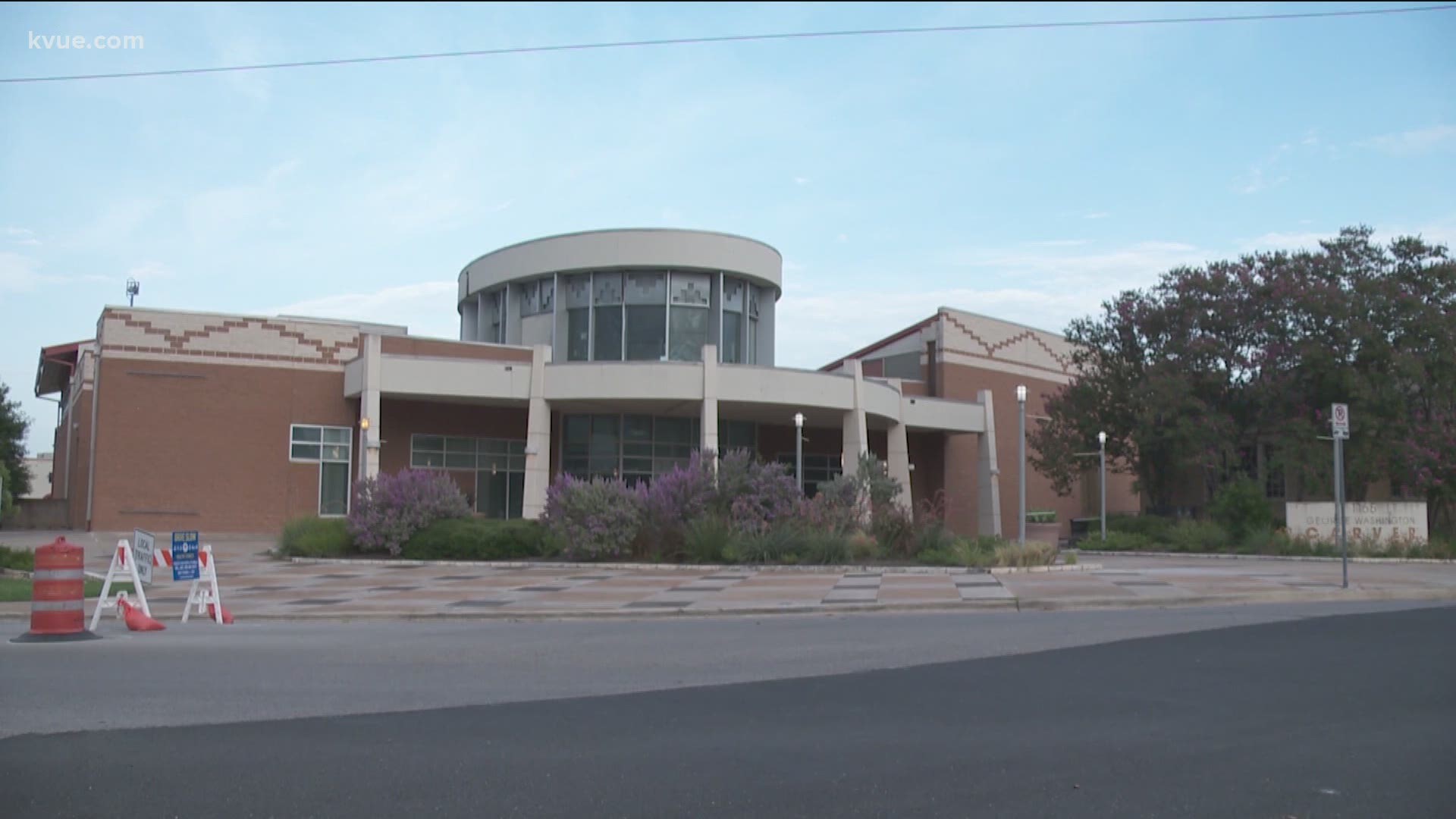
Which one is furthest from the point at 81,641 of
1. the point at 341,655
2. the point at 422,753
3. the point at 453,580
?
the point at 453,580

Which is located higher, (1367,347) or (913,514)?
(1367,347)

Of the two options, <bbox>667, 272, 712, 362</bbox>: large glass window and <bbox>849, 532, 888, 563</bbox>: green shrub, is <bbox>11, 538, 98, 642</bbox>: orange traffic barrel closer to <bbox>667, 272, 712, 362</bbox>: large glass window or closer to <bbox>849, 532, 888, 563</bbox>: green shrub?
<bbox>849, 532, 888, 563</bbox>: green shrub

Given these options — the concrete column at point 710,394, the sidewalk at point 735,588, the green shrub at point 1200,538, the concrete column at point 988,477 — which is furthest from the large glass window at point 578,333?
the green shrub at point 1200,538

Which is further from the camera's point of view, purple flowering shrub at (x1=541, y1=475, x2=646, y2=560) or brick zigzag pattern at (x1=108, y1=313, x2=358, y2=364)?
brick zigzag pattern at (x1=108, y1=313, x2=358, y2=364)

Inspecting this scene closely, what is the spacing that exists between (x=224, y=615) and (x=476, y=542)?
11024mm

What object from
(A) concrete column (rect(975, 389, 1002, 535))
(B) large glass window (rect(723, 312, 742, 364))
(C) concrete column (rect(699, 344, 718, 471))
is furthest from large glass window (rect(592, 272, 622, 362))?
(A) concrete column (rect(975, 389, 1002, 535))

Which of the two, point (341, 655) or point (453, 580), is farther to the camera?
point (453, 580)

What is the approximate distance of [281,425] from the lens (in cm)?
3712

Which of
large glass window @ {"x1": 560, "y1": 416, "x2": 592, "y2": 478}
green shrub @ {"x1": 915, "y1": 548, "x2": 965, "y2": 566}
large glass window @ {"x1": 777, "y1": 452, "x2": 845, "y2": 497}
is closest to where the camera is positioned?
green shrub @ {"x1": 915, "y1": 548, "x2": 965, "y2": 566}

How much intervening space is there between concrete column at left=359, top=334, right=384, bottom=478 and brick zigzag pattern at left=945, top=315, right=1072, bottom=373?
21795 mm

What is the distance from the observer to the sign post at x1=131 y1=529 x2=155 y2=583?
48.1ft

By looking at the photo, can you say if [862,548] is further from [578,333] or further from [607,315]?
[578,333]

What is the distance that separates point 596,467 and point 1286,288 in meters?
21.3

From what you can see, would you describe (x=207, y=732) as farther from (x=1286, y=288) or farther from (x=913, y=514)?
(x=1286, y=288)
